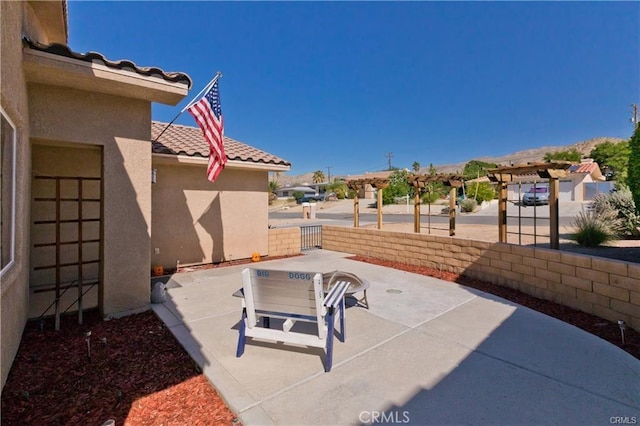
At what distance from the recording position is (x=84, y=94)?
15.7ft

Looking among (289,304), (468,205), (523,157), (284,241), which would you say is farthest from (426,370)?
(523,157)

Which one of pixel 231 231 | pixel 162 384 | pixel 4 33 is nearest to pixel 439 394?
pixel 162 384

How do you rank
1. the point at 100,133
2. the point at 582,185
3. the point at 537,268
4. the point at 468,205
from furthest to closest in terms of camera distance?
the point at 582,185 < the point at 468,205 < the point at 537,268 < the point at 100,133

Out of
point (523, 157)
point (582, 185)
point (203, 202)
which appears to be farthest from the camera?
point (523, 157)

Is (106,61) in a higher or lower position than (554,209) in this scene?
higher

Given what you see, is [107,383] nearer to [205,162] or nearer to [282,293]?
[282,293]

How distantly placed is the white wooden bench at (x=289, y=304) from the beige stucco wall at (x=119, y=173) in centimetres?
265

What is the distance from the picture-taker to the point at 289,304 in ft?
12.4

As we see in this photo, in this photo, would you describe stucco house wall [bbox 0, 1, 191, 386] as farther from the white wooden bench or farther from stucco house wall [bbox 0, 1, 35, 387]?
the white wooden bench

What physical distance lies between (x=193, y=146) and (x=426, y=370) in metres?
8.29

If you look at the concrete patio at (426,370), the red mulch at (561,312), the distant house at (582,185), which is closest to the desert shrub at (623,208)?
the red mulch at (561,312)

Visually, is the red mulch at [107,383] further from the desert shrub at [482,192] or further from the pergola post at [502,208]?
the desert shrub at [482,192]

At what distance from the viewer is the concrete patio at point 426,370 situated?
2809 mm

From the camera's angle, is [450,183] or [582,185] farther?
[582,185]
